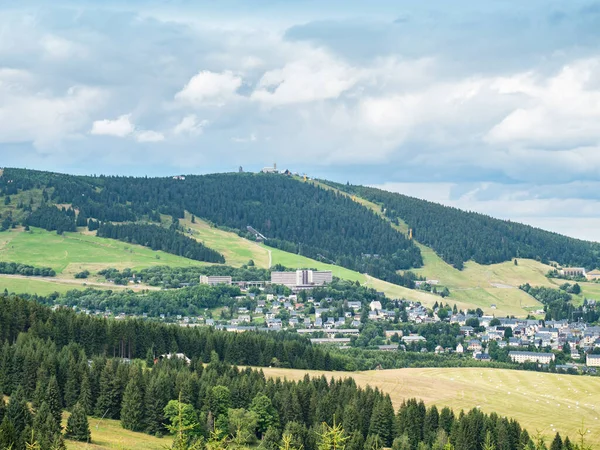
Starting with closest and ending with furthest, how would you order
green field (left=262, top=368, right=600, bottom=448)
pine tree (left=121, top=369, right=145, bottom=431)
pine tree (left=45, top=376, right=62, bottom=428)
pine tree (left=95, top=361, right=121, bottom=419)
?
pine tree (left=45, top=376, right=62, bottom=428) < pine tree (left=121, top=369, right=145, bottom=431) < pine tree (left=95, top=361, right=121, bottom=419) < green field (left=262, top=368, right=600, bottom=448)

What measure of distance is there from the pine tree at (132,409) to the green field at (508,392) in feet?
128

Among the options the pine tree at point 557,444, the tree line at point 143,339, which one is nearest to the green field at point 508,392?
the tree line at point 143,339

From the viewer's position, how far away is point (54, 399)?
10469 cm

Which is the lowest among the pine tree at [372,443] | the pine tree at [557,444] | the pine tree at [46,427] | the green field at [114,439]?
the green field at [114,439]

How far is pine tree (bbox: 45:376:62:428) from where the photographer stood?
101438mm

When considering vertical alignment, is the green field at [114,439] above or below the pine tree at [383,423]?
below

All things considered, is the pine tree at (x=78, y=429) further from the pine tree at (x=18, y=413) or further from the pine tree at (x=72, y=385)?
the pine tree at (x=72, y=385)

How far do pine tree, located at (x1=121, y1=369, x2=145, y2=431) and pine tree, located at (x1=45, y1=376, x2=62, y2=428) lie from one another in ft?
24.1

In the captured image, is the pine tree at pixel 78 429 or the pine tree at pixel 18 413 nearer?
the pine tree at pixel 18 413

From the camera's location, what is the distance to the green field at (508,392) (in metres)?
133

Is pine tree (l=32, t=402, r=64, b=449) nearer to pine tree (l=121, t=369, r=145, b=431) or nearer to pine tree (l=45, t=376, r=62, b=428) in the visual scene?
pine tree (l=45, t=376, r=62, b=428)

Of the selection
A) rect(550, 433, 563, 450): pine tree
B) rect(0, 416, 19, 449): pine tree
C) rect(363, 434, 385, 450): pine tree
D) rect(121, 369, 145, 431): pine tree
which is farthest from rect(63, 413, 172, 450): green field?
rect(550, 433, 563, 450): pine tree

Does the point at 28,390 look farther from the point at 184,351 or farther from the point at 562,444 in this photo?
the point at 562,444

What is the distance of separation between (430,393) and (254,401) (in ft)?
130
